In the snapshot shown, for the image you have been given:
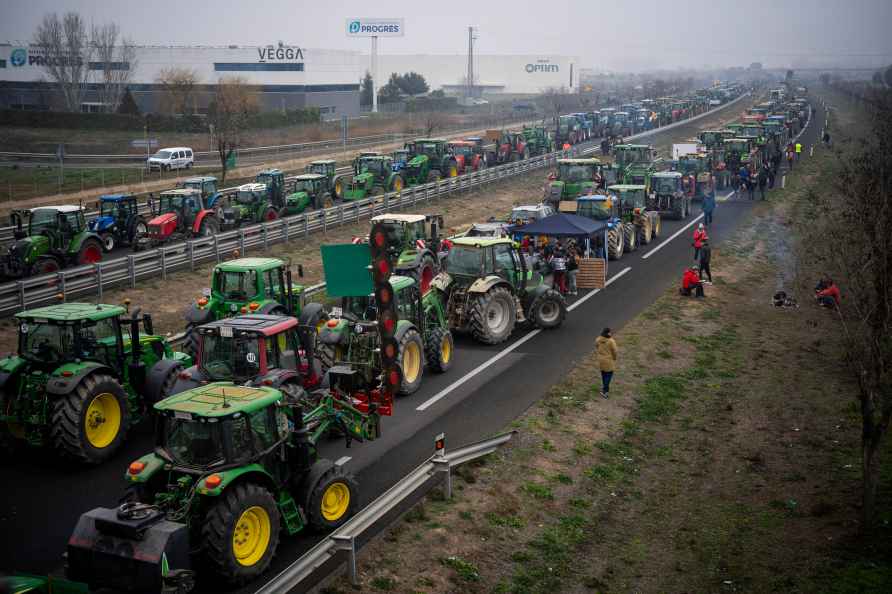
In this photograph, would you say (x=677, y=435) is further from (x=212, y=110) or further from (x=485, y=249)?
(x=212, y=110)

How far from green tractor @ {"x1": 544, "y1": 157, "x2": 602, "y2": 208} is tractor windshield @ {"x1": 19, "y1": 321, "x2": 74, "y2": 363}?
25929mm

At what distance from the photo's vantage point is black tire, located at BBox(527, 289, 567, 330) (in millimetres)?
21484

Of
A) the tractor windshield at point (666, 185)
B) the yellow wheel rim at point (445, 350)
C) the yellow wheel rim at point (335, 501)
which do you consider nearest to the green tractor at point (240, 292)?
the yellow wheel rim at point (445, 350)

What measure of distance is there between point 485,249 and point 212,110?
48254mm

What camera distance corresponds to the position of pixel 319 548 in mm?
9656

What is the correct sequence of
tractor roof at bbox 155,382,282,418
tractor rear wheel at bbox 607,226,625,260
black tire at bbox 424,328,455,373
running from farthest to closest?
1. tractor rear wheel at bbox 607,226,625,260
2. black tire at bbox 424,328,455,373
3. tractor roof at bbox 155,382,282,418

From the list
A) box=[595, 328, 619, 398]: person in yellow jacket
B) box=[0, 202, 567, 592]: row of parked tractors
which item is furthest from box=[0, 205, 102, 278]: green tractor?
box=[595, 328, 619, 398]: person in yellow jacket

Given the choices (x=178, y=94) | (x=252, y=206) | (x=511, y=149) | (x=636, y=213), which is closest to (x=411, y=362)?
(x=636, y=213)

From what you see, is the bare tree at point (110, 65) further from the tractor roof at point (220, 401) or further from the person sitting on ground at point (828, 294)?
the tractor roof at point (220, 401)

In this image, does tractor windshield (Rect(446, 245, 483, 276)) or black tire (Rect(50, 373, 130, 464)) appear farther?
tractor windshield (Rect(446, 245, 483, 276))

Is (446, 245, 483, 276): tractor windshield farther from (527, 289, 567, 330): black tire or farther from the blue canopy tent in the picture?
the blue canopy tent

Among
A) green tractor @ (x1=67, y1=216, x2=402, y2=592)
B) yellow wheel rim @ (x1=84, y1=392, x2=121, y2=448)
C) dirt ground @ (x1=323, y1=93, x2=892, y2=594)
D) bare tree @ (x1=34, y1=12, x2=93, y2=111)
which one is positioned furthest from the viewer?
bare tree @ (x1=34, y1=12, x2=93, y2=111)

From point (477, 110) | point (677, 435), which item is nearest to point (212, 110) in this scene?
point (477, 110)

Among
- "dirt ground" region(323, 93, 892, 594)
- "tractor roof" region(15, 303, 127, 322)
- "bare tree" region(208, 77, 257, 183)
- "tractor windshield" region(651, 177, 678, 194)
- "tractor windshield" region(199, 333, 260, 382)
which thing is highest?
"bare tree" region(208, 77, 257, 183)
